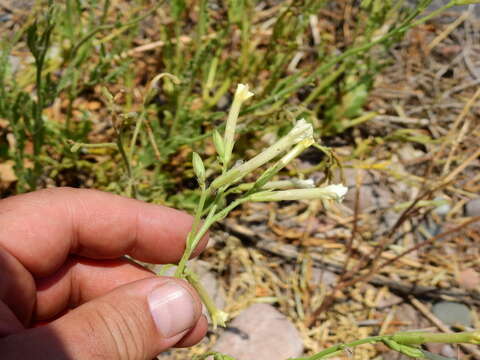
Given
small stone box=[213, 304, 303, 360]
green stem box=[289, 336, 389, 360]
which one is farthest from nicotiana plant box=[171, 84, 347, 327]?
small stone box=[213, 304, 303, 360]

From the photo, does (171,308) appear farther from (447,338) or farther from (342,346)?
(447,338)

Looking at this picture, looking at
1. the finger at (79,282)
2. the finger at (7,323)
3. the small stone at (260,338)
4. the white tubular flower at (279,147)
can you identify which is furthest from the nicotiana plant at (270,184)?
the small stone at (260,338)

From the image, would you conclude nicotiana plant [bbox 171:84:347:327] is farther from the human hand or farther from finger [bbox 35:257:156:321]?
finger [bbox 35:257:156:321]

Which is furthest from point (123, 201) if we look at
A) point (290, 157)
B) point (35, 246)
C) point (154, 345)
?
point (290, 157)

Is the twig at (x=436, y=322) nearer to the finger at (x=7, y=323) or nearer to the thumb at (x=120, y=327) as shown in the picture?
the thumb at (x=120, y=327)

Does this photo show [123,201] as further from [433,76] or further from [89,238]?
[433,76]

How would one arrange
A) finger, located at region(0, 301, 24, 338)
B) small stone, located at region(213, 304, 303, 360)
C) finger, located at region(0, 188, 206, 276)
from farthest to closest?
small stone, located at region(213, 304, 303, 360), finger, located at region(0, 188, 206, 276), finger, located at region(0, 301, 24, 338)
